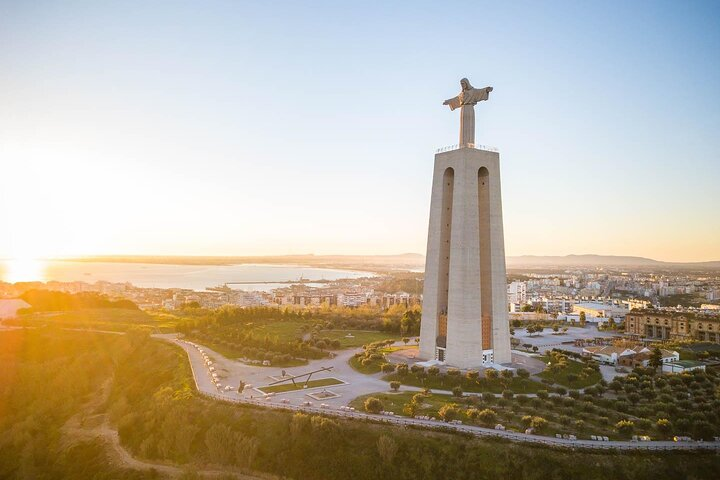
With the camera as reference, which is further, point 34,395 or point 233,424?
point 34,395

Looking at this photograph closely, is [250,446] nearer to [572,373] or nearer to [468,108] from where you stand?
[572,373]

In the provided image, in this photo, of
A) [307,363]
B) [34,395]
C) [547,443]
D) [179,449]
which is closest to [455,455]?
[547,443]

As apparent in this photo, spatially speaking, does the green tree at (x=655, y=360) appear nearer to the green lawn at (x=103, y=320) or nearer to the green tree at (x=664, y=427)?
the green tree at (x=664, y=427)

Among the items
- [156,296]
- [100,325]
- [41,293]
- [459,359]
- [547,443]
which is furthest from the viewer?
[156,296]

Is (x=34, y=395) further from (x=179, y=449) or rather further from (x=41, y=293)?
(x=41, y=293)

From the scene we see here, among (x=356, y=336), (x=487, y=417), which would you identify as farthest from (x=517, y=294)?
(x=487, y=417)

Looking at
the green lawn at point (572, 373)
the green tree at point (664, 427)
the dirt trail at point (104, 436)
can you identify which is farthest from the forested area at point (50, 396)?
the green tree at point (664, 427)
